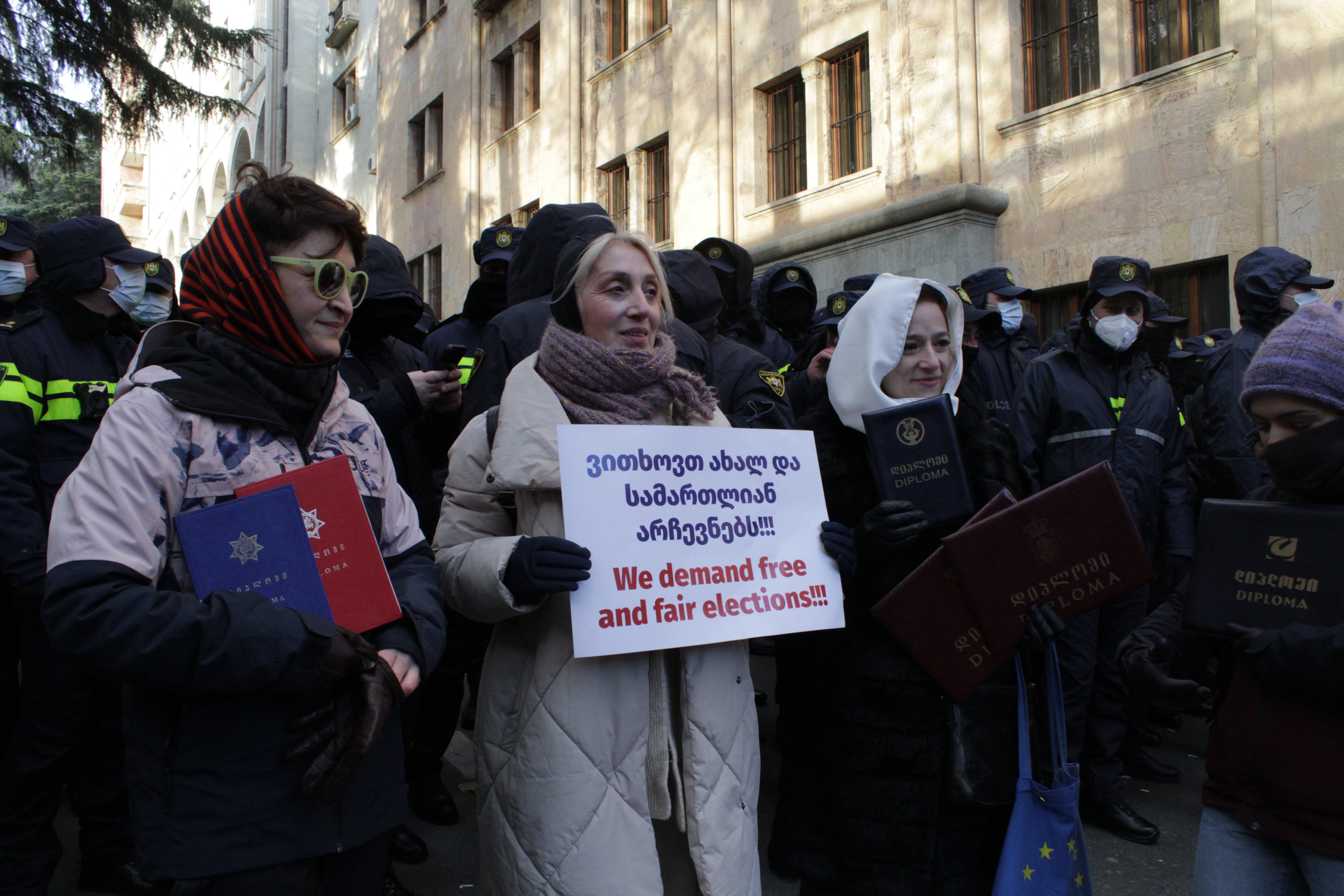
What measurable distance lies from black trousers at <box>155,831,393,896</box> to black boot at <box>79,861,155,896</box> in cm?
198

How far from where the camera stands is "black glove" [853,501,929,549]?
224cm

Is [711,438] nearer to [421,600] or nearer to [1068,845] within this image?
[421,600]

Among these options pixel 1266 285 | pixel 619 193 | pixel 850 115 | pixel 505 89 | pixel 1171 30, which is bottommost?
pixel 1266 285

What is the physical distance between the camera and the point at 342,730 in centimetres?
162

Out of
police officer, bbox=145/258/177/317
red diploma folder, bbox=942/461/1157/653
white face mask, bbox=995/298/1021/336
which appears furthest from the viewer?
white face mask, bbox=995/298/1021/336

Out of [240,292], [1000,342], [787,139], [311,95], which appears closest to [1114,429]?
[1000,342]

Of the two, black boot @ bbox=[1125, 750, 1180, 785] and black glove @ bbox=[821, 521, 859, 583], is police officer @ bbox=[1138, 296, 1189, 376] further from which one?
black glove @ bbox=[821, 521, 859, 583]

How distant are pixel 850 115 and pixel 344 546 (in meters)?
12.1

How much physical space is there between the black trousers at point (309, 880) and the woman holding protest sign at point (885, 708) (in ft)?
3.41

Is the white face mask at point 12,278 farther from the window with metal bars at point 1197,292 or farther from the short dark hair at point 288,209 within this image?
the window with metal bars at point 1197,292

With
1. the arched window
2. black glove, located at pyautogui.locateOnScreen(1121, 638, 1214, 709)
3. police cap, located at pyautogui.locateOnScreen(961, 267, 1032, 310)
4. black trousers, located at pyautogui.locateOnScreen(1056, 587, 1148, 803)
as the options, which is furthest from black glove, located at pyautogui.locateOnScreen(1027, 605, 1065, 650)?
the arched window

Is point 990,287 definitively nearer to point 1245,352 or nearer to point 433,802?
point 1245,352

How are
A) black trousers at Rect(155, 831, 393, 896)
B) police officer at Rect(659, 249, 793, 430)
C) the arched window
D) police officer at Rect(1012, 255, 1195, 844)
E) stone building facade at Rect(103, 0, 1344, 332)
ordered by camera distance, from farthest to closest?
the arched window → stone building facade at Rect(103, 0, 1344, 332) → police officer at Rect(1012, 255, 1195, 844) → police officer at Rect(659, 249, 793, 430) → black trousers at Rect(155, 831, 393, 896)

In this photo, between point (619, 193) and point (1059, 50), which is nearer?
point (1059, 50)
